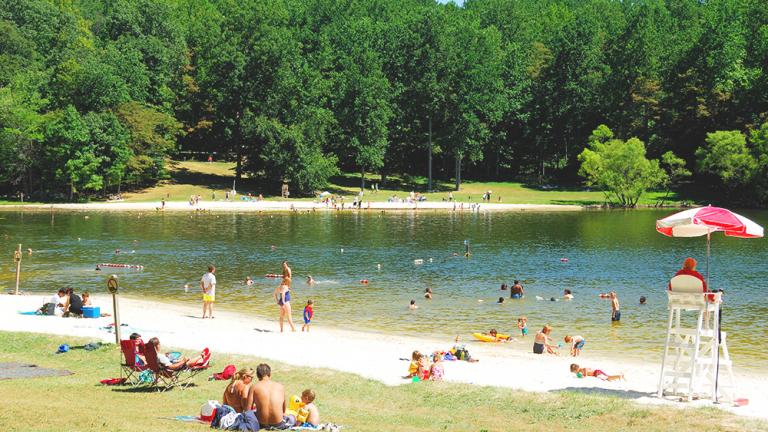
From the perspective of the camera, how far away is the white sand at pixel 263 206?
301 feet

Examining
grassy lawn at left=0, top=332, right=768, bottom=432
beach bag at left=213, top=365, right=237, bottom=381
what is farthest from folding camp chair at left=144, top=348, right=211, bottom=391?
beach bag at left=213, top=365, right=237, bottom=381

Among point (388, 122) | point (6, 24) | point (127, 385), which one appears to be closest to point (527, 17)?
point (388, 122)

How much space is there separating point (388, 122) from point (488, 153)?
19.1 meters

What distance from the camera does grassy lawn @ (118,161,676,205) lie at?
104375mm

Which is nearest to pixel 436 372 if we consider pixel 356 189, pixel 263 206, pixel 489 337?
pixel 489 337

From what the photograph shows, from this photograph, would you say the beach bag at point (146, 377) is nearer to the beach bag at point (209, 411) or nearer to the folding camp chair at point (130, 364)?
the folding camp chair at point (130, 364)

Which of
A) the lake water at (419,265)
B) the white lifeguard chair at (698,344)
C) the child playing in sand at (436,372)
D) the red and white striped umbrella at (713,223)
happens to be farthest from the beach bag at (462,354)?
the red and white striped umbrella at (713,223)

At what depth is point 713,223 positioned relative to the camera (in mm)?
19797

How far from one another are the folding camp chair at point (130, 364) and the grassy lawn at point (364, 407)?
1.80 feet

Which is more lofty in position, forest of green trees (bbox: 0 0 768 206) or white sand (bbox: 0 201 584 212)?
forest of green trees (bbox: 0 0 768 206)

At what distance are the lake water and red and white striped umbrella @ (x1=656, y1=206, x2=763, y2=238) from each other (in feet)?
33.1

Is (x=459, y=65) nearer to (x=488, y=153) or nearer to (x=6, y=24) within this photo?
(x=488, y=153)

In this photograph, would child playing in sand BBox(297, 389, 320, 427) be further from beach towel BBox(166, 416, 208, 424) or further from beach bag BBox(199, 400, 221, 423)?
beach towel BBox(166, 416, 208, 424)

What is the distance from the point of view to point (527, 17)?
15388 cm
